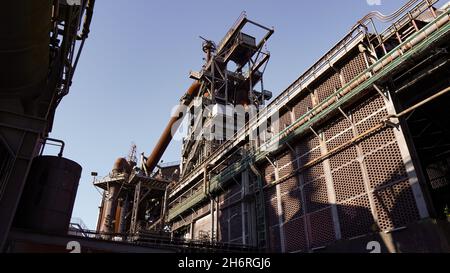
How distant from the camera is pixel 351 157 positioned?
14.8 meters

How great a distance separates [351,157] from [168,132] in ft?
91.8

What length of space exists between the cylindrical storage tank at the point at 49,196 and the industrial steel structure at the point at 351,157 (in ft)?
13.0

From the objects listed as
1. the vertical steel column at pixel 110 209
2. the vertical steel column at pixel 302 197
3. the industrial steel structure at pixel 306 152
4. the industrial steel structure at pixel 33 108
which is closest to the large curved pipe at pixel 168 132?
the vertical steel column at pixel 110 209

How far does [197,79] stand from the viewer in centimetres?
3844

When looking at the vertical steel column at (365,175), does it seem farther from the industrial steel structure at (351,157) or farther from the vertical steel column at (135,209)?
the vertical steel column at (135,209)

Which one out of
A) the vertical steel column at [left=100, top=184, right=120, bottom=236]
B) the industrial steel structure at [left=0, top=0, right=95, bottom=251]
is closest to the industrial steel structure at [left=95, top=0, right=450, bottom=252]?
the industrial steel structure at [left=0, top=0, right=95, bottom=251]

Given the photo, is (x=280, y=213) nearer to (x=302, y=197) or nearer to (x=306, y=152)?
(x=302, y=197)

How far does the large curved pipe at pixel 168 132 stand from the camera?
39.9 meters

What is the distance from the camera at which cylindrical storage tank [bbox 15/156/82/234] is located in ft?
36.8

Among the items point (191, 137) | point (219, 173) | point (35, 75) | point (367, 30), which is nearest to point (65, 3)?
point (35, 75)

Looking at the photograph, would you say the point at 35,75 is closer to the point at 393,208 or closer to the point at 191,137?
the point at 393,208

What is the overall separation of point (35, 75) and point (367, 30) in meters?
13.8

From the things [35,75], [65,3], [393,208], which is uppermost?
[65,3]
